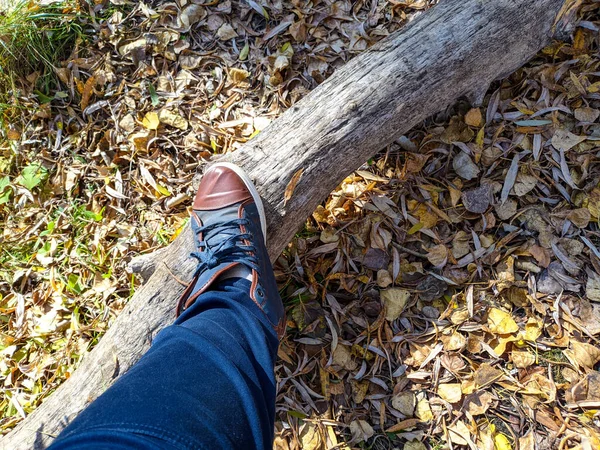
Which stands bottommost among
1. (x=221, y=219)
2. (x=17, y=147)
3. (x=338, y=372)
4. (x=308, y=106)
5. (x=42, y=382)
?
(x=338, y=372)

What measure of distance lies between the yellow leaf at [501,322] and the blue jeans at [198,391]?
1065 millimetres

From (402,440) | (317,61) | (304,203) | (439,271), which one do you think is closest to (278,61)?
(317,61)

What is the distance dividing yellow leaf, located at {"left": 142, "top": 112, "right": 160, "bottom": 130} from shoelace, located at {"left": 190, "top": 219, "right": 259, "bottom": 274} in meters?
0.85

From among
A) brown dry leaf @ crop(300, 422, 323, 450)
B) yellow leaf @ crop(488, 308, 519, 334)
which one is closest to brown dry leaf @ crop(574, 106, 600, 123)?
yellow leaf @ crop(488, 308, 519, 334)

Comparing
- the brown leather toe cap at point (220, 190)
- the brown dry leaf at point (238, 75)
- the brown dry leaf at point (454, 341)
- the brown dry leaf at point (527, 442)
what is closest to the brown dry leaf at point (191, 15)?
the brown dry leaf at point (238, 75)

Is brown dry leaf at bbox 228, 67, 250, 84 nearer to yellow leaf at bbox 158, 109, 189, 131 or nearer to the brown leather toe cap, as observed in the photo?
yellow leaf at bbox 158, 109, 189, 131

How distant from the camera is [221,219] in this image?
194 centimetres

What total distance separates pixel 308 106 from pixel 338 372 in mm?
1290

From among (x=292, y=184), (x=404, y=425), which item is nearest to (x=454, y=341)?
(x=404, y=425)

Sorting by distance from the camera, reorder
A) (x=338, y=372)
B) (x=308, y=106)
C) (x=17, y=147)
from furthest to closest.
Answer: (x=17, y=147) → (x=338, y=372) → (x=308, y=106)

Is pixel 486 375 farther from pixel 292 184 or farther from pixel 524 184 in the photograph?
pixel 292 184

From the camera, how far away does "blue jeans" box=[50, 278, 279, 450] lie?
1.12 metres

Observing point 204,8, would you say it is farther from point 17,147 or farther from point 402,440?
point 402,440

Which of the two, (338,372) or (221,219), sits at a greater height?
(221,219)
